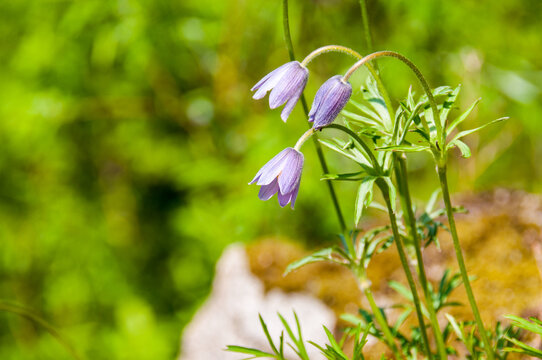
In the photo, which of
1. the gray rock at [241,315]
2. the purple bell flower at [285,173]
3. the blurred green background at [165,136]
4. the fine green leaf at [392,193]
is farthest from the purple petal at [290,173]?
the blurred green background at [165,136]

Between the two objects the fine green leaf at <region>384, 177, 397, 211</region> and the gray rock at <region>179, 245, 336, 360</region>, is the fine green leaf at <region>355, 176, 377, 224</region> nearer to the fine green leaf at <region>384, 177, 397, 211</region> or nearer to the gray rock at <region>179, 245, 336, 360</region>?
the fine green leaf at <region>384, 177, 397, 211</region>

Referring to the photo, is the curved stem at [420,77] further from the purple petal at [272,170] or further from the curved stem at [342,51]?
the purple petal at [272,170]

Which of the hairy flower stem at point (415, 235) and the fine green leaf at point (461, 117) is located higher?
the fine green leaf at point (461, 117)

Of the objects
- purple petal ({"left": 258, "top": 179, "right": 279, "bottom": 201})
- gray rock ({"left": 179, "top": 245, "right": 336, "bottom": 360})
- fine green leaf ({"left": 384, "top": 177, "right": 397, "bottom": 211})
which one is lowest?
gray rock ({"left": 179, "top": 245, "right": 336, "bottom": 360})

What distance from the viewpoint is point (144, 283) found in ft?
8.00

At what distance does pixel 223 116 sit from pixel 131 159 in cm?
50

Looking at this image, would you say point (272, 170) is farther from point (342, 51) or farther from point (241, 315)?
point (241, 315)

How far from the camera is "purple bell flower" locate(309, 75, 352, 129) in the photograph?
690mm

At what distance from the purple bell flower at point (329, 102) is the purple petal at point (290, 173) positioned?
6cm

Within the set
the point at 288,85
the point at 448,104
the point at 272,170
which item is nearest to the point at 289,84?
the point at 288,85

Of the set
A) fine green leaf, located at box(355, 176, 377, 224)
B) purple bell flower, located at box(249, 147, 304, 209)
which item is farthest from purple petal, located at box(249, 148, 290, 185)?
fine green leaf, located at box(355, 176, 377, 224)

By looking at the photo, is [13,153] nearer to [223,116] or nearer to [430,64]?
[223,116]

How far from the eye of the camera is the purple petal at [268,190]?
30.3 inches

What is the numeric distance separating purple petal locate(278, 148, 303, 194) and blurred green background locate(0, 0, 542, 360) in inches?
46.1
